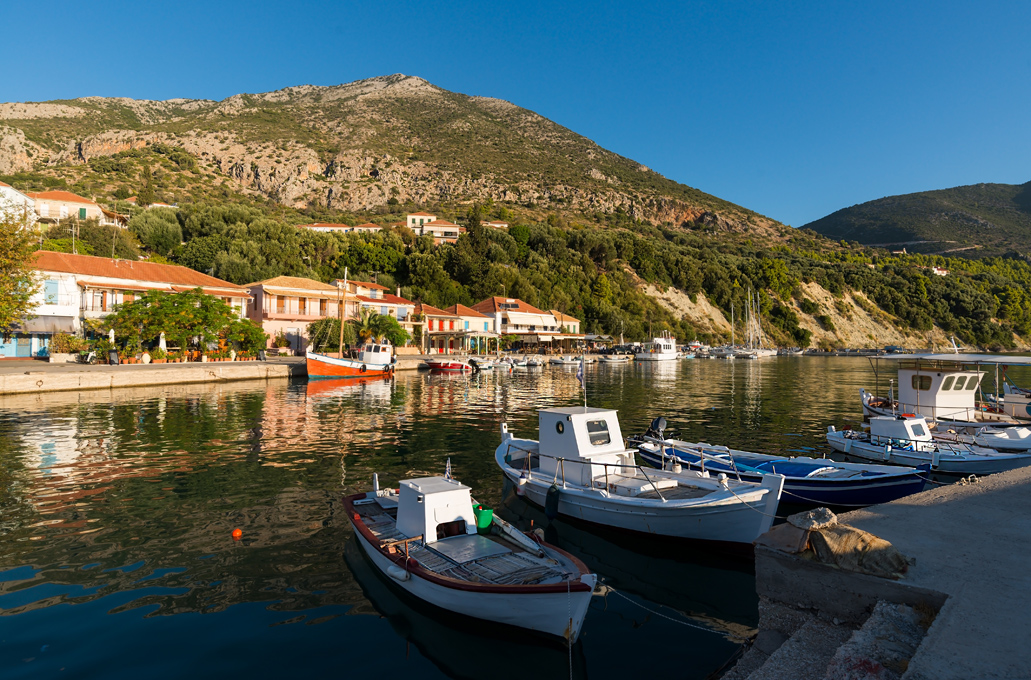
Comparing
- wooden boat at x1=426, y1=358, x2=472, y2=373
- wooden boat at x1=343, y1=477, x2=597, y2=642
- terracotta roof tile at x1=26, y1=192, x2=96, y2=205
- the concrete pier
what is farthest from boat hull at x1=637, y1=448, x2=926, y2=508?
terracotta roof tile at x1=26, y1=192, x2=96, y2=205

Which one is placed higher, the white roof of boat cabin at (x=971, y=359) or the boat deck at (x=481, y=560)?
the white roof of boat cabin at (x=971, y=359)

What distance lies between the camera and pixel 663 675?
7.16 m

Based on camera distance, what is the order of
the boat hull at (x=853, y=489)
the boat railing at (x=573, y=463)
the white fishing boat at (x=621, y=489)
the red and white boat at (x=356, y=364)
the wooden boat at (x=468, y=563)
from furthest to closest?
1. the red and white boat at (x=356, y=364)
2. the boat hull at (x=853, y=489)
3. the boat railing at (x=573, y=463)
4. the white fishing boat at (x=621, y=489)
5. the wooden boat at (x=468, y=563)

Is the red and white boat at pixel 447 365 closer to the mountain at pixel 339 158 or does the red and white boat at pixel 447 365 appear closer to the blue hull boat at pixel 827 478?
the blue hull boat at pixel 827 478

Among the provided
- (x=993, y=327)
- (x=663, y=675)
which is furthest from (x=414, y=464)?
(x=993, y=327)

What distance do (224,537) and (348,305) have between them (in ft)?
196

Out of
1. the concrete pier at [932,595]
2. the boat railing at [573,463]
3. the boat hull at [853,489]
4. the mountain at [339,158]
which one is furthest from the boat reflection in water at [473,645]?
the mountain at [339,158]

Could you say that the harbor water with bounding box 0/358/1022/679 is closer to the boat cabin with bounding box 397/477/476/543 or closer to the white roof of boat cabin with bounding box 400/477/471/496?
the boat cabin with bounding box 397/477/476/543

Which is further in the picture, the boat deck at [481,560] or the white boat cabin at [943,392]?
the white boat cabin at [943,392]

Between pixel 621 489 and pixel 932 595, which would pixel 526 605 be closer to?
pixel 932 595

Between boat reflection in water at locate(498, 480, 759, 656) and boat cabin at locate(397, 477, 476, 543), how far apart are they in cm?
272

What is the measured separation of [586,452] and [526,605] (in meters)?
5.87

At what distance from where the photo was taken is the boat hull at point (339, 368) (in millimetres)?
45812

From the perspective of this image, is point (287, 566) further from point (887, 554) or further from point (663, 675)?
point (887, 554)
